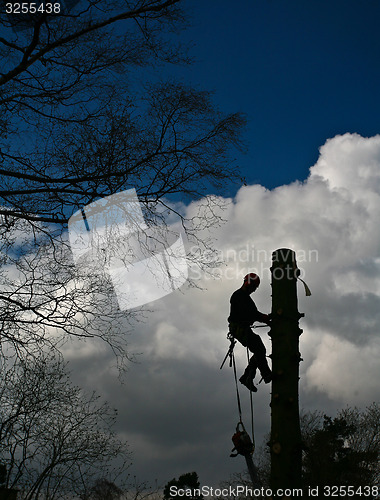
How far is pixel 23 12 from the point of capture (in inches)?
201

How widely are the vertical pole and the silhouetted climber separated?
310 mm

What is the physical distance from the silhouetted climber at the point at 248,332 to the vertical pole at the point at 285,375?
0.31 metres

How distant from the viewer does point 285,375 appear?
12.7 ft

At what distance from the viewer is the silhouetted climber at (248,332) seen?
445 cm

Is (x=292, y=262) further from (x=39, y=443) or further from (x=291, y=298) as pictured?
(x=39, y=443)

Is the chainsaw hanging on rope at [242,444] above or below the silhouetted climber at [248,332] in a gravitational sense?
below

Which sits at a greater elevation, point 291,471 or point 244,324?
point 244,324

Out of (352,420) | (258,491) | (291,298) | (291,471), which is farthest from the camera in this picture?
(352,420)

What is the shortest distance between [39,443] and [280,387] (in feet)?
21.7

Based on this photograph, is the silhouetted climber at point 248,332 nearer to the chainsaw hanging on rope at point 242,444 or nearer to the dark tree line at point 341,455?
the chainsaw hanging on rope at point 242,444

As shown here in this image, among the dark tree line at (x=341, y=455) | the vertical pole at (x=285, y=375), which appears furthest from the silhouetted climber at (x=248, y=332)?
the dark tree line at (x=341, y=455)

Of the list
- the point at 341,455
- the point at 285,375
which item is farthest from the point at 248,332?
the point at 341,455

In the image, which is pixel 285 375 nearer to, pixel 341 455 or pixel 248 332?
pixel 248 332

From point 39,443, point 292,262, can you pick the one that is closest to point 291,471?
point 292,262
